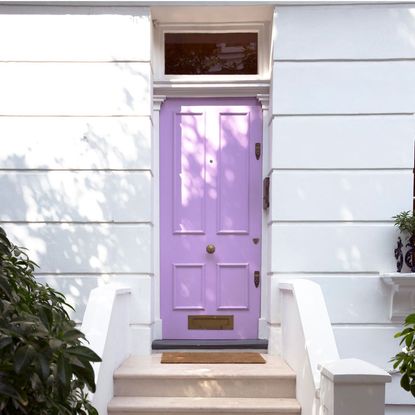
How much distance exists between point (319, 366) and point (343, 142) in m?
2.11

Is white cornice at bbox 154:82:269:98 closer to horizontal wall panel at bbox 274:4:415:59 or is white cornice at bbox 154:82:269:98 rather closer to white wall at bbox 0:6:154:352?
white wall at bbox 0:6:154:352

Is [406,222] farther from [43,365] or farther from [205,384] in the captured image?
[43,365]

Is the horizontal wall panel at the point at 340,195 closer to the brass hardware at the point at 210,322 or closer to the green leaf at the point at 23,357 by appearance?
the brass hardware at the point at 210,322

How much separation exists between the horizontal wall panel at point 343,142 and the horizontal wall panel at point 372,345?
4.57ft

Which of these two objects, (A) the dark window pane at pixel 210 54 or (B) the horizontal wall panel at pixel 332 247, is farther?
(A) the dark window pane at pixel 210 54

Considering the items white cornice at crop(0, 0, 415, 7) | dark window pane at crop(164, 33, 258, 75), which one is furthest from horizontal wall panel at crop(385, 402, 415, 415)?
white cornice at crop(0, 0, 415, 7)

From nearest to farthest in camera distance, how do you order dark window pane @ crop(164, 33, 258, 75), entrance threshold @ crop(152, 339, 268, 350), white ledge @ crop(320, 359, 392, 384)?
white ledge @ crop(320, 359, 392, 384) → entrance threshold @ crop(152, 339, 268, 350) → dark window pane @ crop(164, 33, 258, 75)

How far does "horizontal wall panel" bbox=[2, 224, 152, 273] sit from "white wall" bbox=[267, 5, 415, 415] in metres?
1.19

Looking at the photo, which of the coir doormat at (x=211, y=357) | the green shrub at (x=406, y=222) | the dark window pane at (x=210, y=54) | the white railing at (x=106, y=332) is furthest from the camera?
the dark window pane at (x=210, y=54)

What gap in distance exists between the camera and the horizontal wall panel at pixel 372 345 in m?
4.33

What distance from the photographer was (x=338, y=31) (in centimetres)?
446

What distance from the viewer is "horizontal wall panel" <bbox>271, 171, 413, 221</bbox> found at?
4422 millimetres

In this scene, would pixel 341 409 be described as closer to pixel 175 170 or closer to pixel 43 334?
pixel 43 334

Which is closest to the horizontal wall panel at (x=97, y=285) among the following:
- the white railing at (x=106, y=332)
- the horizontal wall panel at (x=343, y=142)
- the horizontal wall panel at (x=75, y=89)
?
the white railing at (x=106, y=332)
